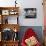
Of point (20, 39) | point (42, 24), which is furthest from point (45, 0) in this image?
point (20, 39)

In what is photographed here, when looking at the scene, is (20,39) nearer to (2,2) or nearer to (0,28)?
(0,28)

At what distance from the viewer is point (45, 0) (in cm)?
471

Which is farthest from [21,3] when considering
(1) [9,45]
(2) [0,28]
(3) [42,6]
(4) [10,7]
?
(1) [9,45]

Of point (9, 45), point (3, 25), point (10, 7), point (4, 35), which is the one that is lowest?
point (9, 45)

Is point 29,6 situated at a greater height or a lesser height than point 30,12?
greater

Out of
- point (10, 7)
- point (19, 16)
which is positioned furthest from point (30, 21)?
point (10, 7)

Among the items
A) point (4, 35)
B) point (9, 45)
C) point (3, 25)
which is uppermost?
point (3, 25)

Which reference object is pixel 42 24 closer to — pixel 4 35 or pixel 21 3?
pixel 21 3

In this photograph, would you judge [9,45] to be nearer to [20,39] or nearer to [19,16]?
[20,39]

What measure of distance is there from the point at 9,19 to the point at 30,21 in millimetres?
669

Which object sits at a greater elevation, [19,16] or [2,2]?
[2,2]

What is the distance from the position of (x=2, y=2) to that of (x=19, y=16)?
2.29 ft

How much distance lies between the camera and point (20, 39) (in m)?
4.80

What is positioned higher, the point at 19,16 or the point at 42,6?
the point at 42,6
